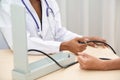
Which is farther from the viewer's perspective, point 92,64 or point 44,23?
point 44,23

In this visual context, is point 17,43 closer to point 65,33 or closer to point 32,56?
point 32,56

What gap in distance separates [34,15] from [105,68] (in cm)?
67

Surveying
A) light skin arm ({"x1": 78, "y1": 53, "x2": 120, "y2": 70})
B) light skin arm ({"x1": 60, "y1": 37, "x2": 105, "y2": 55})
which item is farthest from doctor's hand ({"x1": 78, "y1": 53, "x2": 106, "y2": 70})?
light skin arm ({"x1": 60, "y1": 37, "x2": 105, "y2": 55})

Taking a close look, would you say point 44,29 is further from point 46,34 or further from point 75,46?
point 75,46

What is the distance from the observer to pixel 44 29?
5.75 feet

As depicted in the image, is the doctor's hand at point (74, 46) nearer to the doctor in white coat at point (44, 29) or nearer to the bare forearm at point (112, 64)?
the doctor in white coat at point (44, 29)

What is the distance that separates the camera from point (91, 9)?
7.78 ft

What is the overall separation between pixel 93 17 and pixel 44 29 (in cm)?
77

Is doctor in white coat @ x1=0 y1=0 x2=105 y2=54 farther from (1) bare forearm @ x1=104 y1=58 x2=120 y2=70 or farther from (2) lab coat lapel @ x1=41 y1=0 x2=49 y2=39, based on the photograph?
(1) bare forearm @ x1=104 y1=58 x2=120 y2=70

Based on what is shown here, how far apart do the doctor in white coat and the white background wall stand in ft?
1.38

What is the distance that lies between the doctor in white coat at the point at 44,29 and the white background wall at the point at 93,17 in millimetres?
420

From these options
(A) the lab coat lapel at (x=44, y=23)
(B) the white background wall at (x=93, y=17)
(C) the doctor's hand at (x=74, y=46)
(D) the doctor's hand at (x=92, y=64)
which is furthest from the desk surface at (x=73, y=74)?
(B) the white background wall at (x=93, y=17)

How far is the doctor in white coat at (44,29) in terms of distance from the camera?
1.55 m

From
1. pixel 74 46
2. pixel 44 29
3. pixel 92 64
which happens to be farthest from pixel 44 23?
pixel 92 64
